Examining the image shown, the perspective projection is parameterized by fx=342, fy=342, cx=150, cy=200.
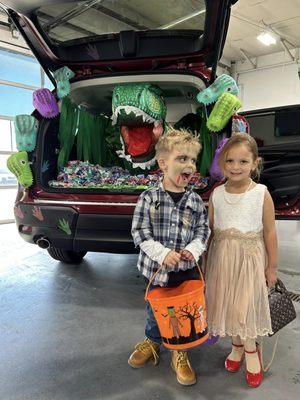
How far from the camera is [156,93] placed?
245 cm

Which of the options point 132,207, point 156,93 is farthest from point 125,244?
point 156,93

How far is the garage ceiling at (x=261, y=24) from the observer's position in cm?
640

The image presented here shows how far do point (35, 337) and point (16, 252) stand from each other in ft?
6.39

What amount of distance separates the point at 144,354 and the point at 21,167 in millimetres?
1362

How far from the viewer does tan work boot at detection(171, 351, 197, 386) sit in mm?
1413

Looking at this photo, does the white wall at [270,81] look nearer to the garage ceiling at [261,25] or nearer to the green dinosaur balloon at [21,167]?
the garage ceiling at [261,25]

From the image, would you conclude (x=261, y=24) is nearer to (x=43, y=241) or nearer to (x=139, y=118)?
(x=139, y=118)

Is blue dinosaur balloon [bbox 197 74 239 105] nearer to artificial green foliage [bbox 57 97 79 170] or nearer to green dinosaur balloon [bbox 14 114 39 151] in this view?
artificial green foliage [bbox 57 97 79 170]

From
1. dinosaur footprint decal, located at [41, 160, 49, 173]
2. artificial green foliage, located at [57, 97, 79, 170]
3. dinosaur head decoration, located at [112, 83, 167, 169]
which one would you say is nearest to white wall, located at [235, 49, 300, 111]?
dinosaur head decoration, located at [112, 83, 167, 169]

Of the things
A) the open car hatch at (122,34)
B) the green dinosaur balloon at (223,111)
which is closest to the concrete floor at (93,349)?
the green dinosaur balloon at (223,111)

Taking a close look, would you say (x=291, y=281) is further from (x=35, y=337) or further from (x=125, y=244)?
(x=35, y=337)

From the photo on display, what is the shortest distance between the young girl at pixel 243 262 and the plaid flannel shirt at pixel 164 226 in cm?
12

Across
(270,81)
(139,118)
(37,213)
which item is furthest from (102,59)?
(270,81)

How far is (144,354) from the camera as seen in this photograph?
1574mm
